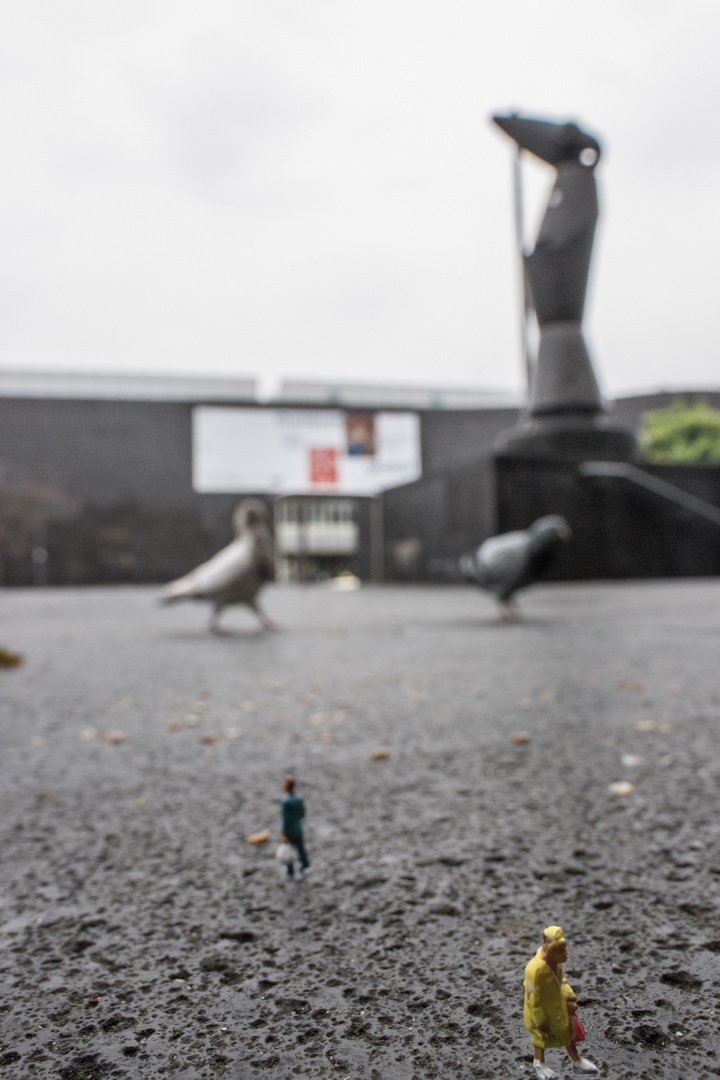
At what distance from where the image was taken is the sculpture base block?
1430 centimetres

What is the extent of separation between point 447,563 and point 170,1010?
562 inches

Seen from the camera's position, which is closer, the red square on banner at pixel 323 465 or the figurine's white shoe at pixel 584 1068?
the figurine's white shoe at pixel 584 1068

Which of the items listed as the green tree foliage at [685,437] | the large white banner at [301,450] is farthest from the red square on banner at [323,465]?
the green tree foliage at [685,437]

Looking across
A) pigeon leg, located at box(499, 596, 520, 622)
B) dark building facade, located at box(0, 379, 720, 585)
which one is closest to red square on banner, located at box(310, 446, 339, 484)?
dark building facade, located at box(0, 379, 720, 585)

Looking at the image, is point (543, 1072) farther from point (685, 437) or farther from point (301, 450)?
point (685, 437)

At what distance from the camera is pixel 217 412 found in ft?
117

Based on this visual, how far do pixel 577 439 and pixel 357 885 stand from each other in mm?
13784

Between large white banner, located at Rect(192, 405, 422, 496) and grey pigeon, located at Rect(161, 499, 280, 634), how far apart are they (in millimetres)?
28401

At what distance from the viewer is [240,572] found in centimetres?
638

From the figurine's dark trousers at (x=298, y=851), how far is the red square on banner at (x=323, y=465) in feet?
117

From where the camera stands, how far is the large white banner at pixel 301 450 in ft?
117

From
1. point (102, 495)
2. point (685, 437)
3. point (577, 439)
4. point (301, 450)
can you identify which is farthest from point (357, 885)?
point (685, 437)

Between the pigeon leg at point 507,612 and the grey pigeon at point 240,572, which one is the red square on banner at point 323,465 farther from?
the grey pigeon at point 240,572

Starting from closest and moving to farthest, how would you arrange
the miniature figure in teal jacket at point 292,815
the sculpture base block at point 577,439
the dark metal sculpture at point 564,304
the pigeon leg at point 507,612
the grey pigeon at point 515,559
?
the miniature figure in teal jacket at point 292,815, the grey pigeon at point 515,559, the pigeon leg at point 507,612, the dark metal sculpture at point 564,304, the sculpture base block at point 577,439
